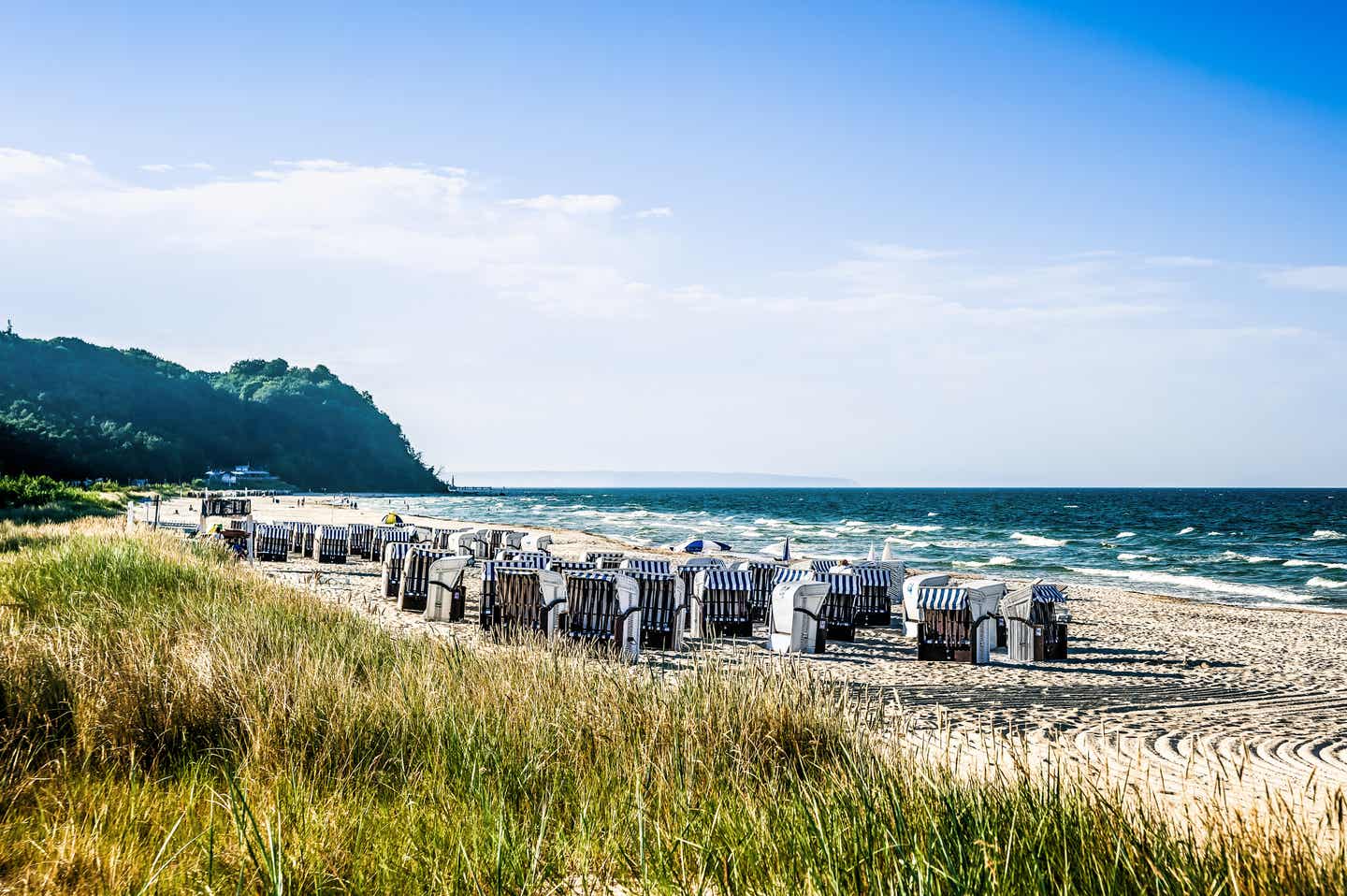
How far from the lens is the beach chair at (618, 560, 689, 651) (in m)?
10.3

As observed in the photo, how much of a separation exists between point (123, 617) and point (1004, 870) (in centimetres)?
646

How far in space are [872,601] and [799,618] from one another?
2.92m

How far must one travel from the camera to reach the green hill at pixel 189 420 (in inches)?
3807

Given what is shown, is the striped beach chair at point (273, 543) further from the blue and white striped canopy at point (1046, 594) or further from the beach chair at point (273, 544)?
the blue and white striped canopy at point (1046, 594)

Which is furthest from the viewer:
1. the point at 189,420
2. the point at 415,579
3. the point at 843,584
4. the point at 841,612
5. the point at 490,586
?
the point at 189,420

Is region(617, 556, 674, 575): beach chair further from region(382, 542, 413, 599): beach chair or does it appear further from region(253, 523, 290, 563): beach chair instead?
region(253, 523, 290, 563): beach chair

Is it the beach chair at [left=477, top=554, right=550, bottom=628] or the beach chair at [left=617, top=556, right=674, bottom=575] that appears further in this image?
the beach chair at [left=617, top=556, right=674, bottom=575]

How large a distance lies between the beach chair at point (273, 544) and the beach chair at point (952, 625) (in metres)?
15.2

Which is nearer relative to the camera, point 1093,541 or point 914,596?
point 914,596

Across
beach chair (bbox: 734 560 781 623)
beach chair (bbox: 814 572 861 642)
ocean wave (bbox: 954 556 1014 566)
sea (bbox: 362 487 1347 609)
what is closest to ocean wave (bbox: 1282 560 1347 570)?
sea (bbox: 362 487 1347 609)

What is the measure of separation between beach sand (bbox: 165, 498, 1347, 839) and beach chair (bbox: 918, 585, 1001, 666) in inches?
10.4

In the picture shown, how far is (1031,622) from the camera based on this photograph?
10492 mm

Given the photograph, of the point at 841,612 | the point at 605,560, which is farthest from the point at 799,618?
the point at 605,560

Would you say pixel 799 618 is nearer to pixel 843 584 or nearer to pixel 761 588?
pixel 843 584
